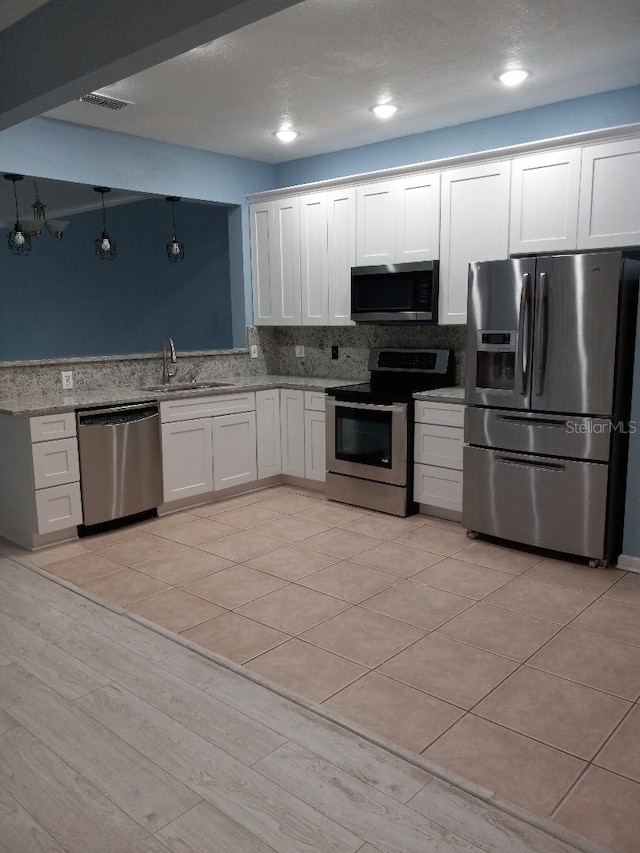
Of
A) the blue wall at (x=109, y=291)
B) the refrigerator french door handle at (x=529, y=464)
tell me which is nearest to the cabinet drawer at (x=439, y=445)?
the refrigerator french door handle at (x=529, y=464)

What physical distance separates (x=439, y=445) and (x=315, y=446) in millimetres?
1110

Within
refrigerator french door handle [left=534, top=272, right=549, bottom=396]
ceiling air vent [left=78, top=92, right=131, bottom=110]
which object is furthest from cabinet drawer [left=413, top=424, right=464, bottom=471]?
ceiling air vent [left=78, top=92, right=131, bottom=110]

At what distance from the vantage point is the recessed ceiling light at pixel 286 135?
4.70 metres

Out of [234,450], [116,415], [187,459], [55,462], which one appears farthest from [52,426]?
[234,450]

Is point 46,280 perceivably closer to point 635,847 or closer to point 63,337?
point 63,337

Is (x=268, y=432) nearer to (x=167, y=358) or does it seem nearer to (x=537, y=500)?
(x=167, y=358)

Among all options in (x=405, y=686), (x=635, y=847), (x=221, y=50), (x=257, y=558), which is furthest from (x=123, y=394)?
(x=635, y=847)

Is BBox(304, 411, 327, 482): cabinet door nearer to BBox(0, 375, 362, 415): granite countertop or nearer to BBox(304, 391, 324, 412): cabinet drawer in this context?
BBox(304, 391, 324, 412): cabinet drawer

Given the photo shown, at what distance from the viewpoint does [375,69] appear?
3527mm

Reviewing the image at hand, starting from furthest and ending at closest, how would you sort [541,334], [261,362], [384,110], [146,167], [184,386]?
[261,362] → [184,386] → [146,167] → [384,110] → [541,334]

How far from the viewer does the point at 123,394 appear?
4562mm

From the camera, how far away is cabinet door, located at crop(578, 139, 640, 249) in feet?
11.9

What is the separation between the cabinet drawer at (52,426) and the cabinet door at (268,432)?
1538 mm

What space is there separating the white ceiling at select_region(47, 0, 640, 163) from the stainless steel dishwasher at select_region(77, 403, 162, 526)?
1.88m
